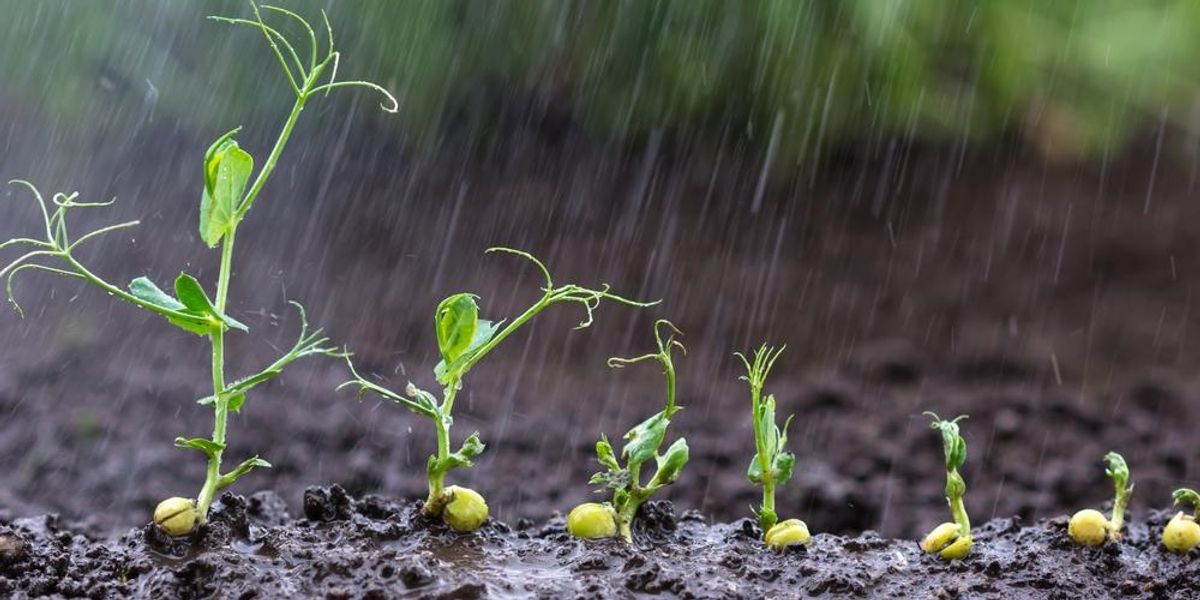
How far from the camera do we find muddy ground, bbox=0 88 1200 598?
243 cm

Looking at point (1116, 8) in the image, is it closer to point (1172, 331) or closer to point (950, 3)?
point (950, 3)

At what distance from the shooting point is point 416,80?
10.9ft

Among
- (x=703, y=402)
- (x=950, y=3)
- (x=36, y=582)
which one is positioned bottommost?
(x=703, y=402)

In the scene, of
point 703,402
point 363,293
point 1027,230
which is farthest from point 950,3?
point 363,293

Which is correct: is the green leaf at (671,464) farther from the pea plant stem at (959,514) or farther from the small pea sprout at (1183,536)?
the small pea sprout at (1183,536)

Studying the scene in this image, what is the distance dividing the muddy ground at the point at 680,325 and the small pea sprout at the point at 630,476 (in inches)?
7.4

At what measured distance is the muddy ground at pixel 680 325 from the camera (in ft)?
7.98

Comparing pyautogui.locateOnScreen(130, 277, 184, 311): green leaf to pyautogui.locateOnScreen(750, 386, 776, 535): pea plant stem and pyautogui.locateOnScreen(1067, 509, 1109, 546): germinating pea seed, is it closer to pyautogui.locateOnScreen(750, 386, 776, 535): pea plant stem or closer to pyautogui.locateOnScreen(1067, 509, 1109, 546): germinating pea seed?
pyautogui.locateOnScreen(750, 386, 776, 535): pea plant stem

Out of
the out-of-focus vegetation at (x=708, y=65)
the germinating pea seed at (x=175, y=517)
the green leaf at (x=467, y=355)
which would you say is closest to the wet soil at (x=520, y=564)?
the germinating pea seed at (x=175, y=517)

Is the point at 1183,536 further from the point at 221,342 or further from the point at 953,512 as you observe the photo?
the point at 221,342

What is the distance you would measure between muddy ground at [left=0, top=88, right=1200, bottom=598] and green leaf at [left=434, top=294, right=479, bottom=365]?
0.42 metres

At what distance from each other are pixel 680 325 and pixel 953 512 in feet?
6.07

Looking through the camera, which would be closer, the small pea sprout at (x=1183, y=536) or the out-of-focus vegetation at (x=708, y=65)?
the small pea sprout at (x=1183, y=536)

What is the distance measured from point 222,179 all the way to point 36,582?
1.30 ft
